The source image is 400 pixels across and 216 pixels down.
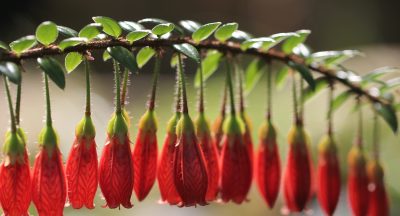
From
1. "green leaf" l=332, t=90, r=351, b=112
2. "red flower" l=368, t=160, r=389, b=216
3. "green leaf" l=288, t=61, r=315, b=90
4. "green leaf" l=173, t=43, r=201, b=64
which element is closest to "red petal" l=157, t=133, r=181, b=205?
"green leaf" l=173, t=43, r=201, b=64

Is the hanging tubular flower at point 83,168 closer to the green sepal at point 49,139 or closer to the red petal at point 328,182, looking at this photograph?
the green sepal at point 49,139

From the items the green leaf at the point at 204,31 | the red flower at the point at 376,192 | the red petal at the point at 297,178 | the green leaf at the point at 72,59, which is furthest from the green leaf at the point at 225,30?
the red flower at the point at 376,192

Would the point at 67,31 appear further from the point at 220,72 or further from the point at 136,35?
the point at 220,72

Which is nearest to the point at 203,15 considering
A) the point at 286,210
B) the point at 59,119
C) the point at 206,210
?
the point at 59,119

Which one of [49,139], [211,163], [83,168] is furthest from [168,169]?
[49,139]

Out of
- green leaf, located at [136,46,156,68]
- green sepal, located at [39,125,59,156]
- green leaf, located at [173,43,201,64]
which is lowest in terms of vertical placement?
green sepal, located at [39,125,59,156]

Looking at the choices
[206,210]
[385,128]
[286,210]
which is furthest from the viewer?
[385,128]

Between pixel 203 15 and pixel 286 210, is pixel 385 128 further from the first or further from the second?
pixel 203 15

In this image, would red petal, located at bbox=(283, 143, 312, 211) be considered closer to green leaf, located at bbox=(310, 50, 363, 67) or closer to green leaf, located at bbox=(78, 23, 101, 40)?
green leaf, located at bbox=(310, 50, 363, 67)
